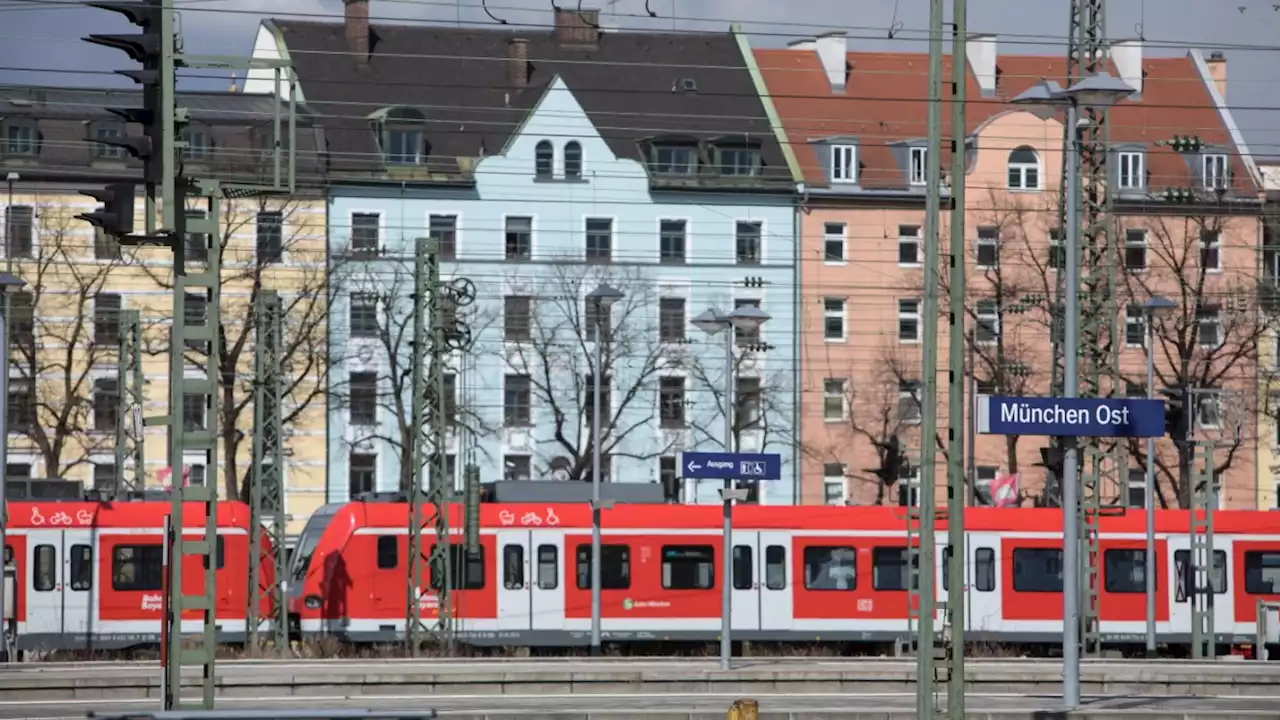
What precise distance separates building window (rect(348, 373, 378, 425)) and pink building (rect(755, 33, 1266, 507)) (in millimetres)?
12349

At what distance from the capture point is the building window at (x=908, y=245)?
67.7 m

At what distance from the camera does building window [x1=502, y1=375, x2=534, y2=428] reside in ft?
214

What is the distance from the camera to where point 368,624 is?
3881 cm

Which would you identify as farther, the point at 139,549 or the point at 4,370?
the point at 139,549

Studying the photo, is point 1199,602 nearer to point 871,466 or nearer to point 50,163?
point 871,466

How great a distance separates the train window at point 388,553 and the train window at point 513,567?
74.4 inches

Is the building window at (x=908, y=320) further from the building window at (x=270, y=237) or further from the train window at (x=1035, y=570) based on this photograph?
the train window at (x=1035, y=570)

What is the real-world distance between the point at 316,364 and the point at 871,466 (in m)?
17.6

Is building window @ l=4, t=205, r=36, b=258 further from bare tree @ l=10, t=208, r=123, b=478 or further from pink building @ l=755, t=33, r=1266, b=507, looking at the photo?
pink building @ l=755, t=33, r=1266, b=507

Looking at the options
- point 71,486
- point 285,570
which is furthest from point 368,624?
point 71,486

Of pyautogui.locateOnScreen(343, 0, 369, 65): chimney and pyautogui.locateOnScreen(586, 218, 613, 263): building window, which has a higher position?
pyautogui.locateOnScreen(343, 0, 369, 65): chimney

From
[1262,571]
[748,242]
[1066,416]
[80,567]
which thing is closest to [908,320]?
[748,242]

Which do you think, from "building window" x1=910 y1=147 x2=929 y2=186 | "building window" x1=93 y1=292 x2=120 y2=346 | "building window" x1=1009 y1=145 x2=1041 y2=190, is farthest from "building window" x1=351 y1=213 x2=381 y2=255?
"building window" x1=1009 y1=145 x2=1041 y2=190

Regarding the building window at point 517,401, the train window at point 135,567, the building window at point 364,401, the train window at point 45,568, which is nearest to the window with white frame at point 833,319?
the building window at point 517,401
